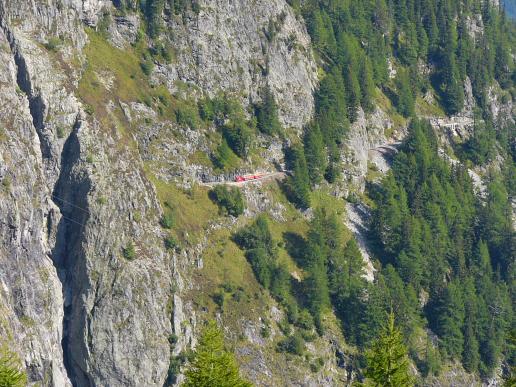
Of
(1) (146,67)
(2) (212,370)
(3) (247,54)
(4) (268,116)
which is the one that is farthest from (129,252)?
(2) (212,370)

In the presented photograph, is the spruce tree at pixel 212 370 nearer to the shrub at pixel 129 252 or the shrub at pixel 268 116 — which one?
the shrub at pixel 129 252

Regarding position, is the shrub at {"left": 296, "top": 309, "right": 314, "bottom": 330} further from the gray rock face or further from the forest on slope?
the gray rock face

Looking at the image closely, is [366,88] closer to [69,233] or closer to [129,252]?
[129,252]

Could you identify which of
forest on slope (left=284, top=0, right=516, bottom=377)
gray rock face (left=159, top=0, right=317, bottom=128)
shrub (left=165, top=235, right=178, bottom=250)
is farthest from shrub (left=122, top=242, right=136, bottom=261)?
gray rock face (left=159, top=0, right=317, bottom=128)

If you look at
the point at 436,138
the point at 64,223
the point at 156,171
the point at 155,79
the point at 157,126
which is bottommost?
the point at 64,223

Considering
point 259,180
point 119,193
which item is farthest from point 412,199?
point 119,193

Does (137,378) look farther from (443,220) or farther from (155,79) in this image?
(443,220)
